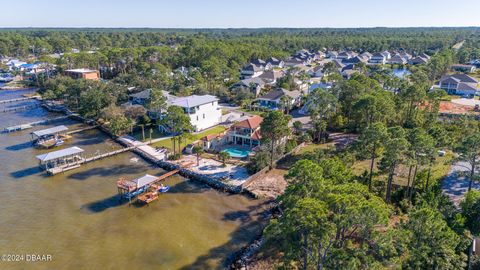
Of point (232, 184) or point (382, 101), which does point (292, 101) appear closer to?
point (382, 101)

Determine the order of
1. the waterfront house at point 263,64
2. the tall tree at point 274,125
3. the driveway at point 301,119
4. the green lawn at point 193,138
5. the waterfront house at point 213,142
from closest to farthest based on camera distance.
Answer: the tall tree at point 274,125 < the waterfront house at point 213,142 < the green lawn at point 193,138 < the driveway at point 301,119 < the waterfront house at point 263,64

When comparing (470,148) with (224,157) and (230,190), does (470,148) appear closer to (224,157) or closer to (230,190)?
(230,190)

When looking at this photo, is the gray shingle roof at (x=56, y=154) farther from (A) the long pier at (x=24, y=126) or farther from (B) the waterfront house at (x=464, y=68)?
(B) the waterfront house at (x=464, y=68)

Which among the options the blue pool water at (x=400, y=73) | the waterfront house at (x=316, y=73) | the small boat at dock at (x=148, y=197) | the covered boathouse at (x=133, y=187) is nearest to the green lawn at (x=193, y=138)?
the covered boathouse at (x=133, y=187)

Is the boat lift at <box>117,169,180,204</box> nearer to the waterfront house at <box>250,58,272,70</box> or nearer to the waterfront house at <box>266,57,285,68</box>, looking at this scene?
the waterfront house at <box>250,58,272,70</box>

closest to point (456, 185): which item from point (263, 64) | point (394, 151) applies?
point (394, 151)

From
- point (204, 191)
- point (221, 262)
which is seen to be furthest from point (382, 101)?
point (221, 262)
